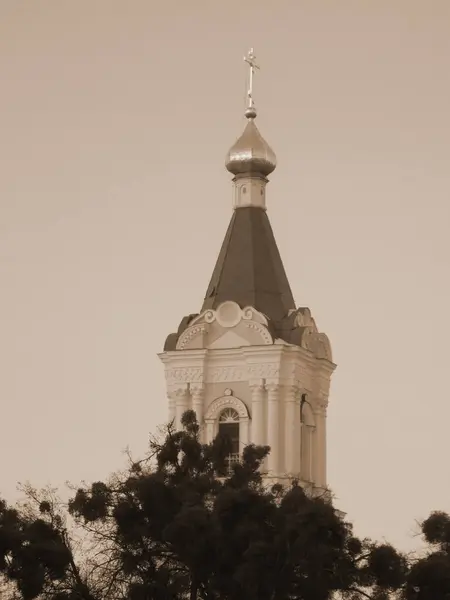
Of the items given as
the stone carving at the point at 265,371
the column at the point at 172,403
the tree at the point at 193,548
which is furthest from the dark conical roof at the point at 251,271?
the tree at the point at 193,548

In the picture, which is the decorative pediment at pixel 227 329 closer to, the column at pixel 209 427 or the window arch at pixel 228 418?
the window arch at pixel 228 418

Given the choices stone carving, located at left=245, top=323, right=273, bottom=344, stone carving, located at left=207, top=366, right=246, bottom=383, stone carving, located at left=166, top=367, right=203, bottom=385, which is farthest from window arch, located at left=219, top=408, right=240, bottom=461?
stone carving, located at left=245, top=323, right=273, bottom=344

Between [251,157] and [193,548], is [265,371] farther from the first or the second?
[193,548]

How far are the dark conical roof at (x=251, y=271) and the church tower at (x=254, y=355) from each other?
0.09 feet

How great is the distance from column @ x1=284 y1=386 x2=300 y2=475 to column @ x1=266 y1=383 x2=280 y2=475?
0.31 metres

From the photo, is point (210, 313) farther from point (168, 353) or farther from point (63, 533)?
point (63, 533)

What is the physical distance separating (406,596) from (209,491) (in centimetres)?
431

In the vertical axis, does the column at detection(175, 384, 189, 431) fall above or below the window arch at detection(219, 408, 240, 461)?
above

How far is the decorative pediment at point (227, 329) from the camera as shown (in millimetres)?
58219

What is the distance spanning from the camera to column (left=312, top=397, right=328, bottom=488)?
59406 millimetres

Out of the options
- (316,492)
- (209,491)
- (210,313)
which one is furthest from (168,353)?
(209,491)

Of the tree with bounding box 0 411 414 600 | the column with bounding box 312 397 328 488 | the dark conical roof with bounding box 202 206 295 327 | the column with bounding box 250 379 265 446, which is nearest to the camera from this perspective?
the tree with bounding box 0 411 414 600

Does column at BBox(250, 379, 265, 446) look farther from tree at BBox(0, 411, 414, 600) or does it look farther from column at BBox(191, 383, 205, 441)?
tree at BBox(0, 411, 414, 600)

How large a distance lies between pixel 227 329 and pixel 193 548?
17.3m
